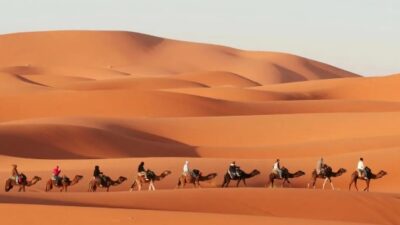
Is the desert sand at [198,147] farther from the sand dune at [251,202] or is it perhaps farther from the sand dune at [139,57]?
the sand dune at [139,57]

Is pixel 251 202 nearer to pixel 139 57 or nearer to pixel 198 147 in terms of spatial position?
pixel 198 147

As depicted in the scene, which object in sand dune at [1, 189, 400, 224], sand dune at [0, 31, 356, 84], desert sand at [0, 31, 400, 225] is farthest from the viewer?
sand dune at [0, 31, 356, 84]

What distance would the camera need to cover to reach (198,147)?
5066 centimetres

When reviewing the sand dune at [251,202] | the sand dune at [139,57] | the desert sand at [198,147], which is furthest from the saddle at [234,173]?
the sand dune at [139,57]

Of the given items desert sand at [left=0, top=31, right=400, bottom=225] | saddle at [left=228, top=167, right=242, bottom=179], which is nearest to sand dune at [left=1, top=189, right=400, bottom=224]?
desert sand at [left=0, top=31, right=400, bottom=225]

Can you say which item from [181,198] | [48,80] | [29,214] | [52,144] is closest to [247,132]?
[52,144]

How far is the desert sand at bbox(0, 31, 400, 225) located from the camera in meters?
19.6

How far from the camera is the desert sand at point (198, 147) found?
19625 mm

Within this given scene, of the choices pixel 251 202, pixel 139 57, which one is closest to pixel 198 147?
pixel 251 202

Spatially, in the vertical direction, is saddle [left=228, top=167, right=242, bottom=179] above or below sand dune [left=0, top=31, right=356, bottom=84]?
below

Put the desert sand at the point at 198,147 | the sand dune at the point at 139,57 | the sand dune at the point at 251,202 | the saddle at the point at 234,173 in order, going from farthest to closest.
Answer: the sand dune at the point at 139,57
the saddle at the point at 234,173
the sand dune at the point at 251,202
the desert sand at the point at 198,147

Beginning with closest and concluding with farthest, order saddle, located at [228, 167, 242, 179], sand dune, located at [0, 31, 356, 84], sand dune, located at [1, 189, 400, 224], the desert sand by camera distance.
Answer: the desert sand < sand dune, located at [1, 189, 400, 224] < saddle, located at [228, 167, 242, 179] < sand dune, located at [0, 31, 356, 84]

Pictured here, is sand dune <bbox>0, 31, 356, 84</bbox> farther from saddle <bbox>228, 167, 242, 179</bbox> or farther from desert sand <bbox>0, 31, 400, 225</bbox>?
saddle <bbox>228, 167, 242, 179</bbox>

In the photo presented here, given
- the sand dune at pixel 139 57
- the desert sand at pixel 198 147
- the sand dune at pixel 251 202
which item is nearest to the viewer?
the desert sand at pixel 198 147
